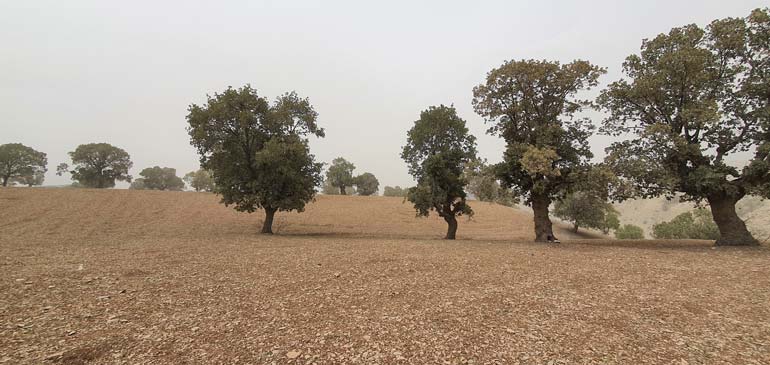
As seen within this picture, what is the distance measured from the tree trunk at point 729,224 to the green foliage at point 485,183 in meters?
11.7

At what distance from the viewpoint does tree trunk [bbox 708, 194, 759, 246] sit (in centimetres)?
1858

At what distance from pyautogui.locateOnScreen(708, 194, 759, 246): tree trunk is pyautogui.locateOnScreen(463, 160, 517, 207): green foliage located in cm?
1174

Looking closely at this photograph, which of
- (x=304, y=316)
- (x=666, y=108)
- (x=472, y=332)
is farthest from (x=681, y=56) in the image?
(x=304, y=316)

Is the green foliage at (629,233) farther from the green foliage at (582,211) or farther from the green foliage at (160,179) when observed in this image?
the green foliage at (160,179)

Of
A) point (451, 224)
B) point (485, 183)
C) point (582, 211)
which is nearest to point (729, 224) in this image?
point (485, 183)

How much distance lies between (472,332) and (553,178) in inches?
693

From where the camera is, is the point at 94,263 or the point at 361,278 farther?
the point at 94,263

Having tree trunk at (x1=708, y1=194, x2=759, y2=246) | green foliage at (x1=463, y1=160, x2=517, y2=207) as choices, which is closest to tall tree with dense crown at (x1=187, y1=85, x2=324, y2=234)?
green foliage at (x1=463, y1=160, x2=517, y2=207)

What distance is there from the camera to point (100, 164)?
65.9 meters

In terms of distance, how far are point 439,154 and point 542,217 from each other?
28.8 ft

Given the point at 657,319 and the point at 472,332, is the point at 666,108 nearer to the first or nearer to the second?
the point at 657,319

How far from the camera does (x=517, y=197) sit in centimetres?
2272

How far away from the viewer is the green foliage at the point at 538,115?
2027cm

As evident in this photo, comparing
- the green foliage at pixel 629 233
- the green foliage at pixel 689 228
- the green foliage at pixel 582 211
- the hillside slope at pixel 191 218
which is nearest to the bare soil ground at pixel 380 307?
the hillside slope at pixel 191 218
